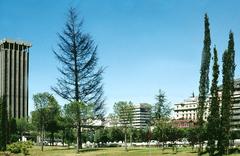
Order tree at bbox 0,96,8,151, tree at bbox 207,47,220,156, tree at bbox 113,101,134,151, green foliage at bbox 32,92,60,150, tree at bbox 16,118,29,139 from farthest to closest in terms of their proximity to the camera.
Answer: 1. tree at bbox 16,118,29,139
2. tree at bbox 0,96,8,151
3. green foliage at bbox 32,92,60,150
4. tree at bbox 113,101,134,151
5. tree at bbox 207,47,220,156

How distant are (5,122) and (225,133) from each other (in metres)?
50.4

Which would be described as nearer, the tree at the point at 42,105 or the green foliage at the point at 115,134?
the tree at the point at 42,105

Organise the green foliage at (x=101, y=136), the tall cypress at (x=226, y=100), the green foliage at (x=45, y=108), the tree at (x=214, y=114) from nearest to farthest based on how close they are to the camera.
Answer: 1. the tall cypress at (x=226, y=100)
2. the tree at (x=214, y=114)
3. the green foliage at (x=45, y=108)
4. the green foliage at (x=101, y=136)

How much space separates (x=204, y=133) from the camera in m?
69.9

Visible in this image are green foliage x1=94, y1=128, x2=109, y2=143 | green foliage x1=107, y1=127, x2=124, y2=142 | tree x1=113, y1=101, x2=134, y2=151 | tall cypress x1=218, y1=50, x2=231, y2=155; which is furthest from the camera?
green foliage x1=94, y1=128, x2=109, y2=143

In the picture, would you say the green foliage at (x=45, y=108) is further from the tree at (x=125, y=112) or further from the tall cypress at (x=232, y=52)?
the tall cypress at (x=232, y=52)

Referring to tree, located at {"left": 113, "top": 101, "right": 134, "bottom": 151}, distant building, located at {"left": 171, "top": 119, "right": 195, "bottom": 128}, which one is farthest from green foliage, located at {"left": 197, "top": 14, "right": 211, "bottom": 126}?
tree, located at {"left": 113, "top": 101, "right": 134, "bottom": 151}

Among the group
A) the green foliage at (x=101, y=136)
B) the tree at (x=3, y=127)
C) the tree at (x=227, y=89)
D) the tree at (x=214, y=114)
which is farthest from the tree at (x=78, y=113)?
the green foliage at (x=101, y=136)

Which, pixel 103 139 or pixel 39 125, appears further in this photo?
pixel 103 139

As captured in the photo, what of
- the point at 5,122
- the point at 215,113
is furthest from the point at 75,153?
the point at 5,122

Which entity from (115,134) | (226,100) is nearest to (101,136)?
(115,134)

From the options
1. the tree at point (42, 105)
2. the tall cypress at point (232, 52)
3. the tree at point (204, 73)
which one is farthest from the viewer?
the tree at point (42, 105)

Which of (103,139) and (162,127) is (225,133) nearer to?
(162,127)

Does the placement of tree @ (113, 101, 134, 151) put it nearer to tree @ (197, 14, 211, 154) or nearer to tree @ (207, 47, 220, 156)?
tree @ (197, 14, 211, 154)
